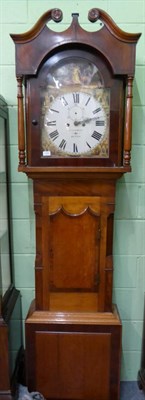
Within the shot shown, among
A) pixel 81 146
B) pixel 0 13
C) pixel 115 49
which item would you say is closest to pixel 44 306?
pixel 81 146

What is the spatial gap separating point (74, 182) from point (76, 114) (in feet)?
0.91

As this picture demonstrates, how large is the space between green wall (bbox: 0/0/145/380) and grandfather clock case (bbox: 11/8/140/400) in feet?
0.60

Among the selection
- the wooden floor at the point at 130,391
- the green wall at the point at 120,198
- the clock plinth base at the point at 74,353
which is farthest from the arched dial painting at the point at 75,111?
the wooden floor at the point at 130,391

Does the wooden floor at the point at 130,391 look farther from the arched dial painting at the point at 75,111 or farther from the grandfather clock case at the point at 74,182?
the arched dial painting at the point at 75,111

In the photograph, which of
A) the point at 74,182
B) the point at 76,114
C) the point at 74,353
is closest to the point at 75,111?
the point at 76,114

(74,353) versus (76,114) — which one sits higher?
(76,114)

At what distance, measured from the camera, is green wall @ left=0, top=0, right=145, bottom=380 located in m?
1.38

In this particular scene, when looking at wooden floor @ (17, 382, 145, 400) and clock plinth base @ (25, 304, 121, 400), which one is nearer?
clock plinth base @ (25, 304, 121, 400)

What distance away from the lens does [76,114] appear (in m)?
1.22

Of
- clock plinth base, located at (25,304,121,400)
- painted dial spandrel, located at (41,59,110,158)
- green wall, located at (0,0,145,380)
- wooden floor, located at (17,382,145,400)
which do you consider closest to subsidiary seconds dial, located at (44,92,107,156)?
painted dial spandrel, located at (41,59,110,158)

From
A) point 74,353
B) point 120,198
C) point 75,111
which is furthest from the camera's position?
point 120,198

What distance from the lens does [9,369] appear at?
1343 millimetres

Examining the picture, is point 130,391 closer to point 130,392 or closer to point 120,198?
point 130,392

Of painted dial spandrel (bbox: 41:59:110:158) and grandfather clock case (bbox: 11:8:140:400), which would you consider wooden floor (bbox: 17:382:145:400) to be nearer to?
grandfather clock case (bbox: 11:8:140:400)
